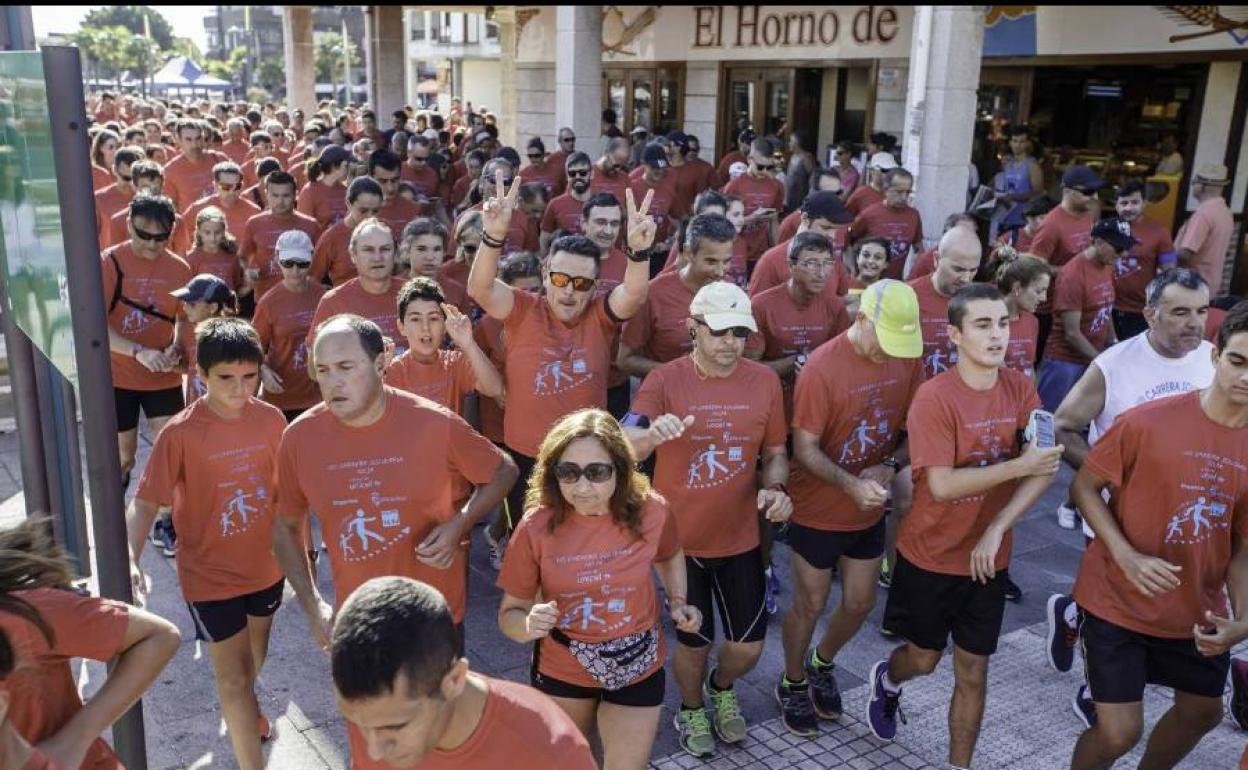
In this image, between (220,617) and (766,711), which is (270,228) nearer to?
(220,617)

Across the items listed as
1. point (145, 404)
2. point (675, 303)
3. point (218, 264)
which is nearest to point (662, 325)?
point (675, 303)

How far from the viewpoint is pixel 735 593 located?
4434mm

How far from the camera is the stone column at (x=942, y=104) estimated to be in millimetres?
11367

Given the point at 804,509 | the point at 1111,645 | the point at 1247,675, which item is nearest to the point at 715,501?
the point at 804,509

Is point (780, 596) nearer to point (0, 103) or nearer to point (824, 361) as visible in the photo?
point (824, 361)

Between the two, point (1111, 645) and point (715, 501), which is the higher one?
point (715, 501)

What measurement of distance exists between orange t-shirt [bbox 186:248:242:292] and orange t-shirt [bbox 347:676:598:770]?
221 inches

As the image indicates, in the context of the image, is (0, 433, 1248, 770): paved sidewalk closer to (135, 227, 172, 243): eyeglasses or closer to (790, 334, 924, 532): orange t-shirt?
(790, 334, 924, 532): orange t-shirt

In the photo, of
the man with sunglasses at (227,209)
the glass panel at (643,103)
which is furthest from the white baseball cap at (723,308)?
the glass panel at (643,103)

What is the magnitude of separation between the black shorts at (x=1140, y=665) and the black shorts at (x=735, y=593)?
126 cm

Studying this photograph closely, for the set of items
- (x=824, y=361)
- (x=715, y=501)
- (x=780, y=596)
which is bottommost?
(x=780, y=596)

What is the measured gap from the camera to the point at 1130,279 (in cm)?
845

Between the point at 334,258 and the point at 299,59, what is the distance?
2329 cm

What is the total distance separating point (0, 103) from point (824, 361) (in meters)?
3.15
